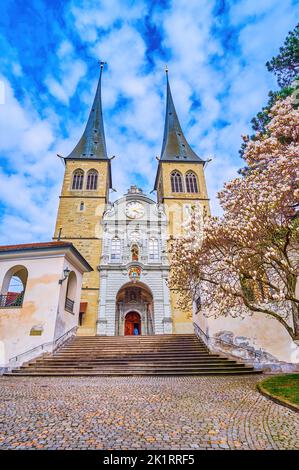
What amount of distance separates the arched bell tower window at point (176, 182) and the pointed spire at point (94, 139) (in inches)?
341

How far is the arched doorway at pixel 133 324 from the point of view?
23.0m

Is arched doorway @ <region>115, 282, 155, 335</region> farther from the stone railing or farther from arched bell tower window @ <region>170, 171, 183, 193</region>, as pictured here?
arched bell tower window @ <region>170, 171, 183, 193</region>

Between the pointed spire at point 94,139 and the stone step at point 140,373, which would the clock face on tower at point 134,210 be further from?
the stone step at point 140,373

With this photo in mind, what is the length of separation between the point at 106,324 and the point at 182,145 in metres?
25.7

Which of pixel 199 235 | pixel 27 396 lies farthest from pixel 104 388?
pixel 199 235

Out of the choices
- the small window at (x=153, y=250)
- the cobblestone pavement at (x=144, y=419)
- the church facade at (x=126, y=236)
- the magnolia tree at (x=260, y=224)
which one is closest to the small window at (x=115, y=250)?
the church facade at (x=126, y=236)

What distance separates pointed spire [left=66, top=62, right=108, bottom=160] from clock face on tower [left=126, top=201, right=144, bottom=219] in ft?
25.8

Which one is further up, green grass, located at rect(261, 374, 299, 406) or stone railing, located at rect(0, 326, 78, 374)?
stone railing, located at rect(0, 326, 78, 374)

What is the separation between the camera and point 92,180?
94.8 feet

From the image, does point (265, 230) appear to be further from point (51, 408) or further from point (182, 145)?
point (182, 145)

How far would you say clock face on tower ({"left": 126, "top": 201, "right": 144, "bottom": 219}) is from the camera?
1025 inches

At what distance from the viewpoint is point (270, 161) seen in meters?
6.31

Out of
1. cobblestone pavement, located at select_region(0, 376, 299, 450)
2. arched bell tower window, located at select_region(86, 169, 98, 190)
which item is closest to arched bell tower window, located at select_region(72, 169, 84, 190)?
arched bell tower window, located at select_region(86, 169, 98, 190)

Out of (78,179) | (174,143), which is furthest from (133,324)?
(174,143)
